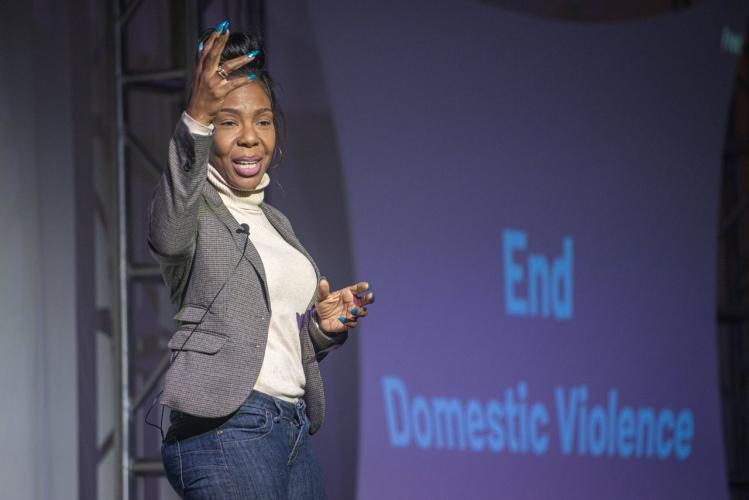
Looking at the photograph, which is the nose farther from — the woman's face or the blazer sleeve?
the blazer sleeve

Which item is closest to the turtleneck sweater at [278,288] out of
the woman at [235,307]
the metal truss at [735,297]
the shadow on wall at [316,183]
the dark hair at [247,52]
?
the woman at [235,307]

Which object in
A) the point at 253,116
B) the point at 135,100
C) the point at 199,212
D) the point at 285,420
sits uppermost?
the point at 135,100

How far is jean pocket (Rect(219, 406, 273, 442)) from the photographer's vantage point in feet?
4.80

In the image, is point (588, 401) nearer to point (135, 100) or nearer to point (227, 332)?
point (135, 100)

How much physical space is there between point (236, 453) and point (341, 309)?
0.98 feet

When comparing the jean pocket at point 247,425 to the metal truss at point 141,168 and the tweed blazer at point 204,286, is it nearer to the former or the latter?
the tweed blazer at point 204,286

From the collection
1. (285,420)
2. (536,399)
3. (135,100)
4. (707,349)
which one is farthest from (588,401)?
(285,420)

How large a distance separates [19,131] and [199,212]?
2.20m

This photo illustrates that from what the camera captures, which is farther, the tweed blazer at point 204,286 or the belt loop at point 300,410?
the belt loop at point 300,410

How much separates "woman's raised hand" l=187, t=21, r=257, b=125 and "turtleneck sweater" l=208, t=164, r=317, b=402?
0.67 ft

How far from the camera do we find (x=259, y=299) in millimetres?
1514

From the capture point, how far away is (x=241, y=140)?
158cm

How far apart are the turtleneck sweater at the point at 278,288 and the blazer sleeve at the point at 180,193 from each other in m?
0.16

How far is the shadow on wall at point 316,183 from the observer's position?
13.0 feet
